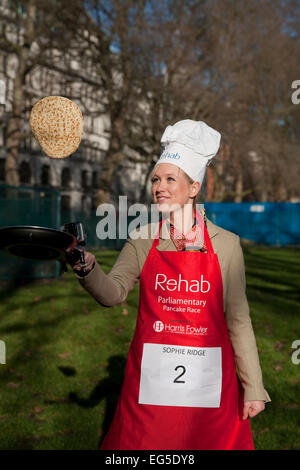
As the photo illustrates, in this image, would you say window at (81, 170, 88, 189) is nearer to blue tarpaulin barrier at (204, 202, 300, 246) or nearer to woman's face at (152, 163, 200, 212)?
blue tarpaulin barrier at (204, 202, 300, 246)

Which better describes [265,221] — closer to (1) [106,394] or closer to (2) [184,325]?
(1) [106,394]

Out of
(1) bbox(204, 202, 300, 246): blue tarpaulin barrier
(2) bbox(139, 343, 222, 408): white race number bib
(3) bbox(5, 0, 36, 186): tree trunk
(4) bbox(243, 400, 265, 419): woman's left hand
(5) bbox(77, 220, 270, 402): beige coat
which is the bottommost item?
(1) bbox(204, 202, 300, 246): blue tarpaulin barrier

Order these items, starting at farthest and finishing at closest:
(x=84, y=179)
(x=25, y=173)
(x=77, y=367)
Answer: (x=84, y=179) < (x=25, y=173) < (x=77, y=367)

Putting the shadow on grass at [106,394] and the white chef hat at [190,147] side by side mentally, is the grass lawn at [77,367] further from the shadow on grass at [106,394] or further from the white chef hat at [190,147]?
the white chef hat at [190,147]

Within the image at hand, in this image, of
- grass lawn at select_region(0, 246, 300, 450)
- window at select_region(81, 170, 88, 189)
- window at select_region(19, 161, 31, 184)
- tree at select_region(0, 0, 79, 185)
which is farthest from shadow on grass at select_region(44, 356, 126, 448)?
window at select_region(81, 170, 88, 189)

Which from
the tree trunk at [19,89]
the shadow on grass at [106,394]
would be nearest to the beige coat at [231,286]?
the shadow on grass at [106,394]

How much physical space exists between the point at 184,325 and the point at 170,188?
2.23ft

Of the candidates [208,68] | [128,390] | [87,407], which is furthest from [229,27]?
[128,390]

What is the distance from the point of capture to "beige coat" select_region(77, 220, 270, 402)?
8.41ft

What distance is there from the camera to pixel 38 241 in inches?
78.2

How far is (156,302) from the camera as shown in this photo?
99.0 inches

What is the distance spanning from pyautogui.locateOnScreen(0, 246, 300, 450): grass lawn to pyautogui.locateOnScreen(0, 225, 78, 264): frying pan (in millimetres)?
2594

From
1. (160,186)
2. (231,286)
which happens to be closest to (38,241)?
(160,186)

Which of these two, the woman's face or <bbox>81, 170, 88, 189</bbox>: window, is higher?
the woman's face
